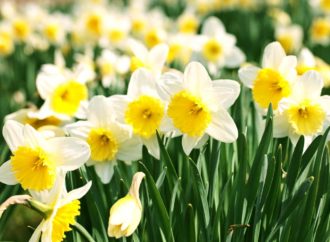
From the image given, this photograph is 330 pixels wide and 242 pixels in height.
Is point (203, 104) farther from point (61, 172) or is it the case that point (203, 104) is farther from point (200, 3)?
point (200, 3)

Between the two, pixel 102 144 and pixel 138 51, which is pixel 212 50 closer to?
pixel 138 51

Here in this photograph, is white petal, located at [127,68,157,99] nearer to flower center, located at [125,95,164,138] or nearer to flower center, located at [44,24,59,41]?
flower center, located at [125,95,164,138]

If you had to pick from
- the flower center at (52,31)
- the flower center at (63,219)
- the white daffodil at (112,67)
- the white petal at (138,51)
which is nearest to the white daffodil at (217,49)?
the white daffodil at (112,67)

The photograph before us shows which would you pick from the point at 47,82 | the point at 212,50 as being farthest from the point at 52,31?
the point at 47,82

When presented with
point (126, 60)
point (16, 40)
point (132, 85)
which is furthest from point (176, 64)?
point (16, 40)

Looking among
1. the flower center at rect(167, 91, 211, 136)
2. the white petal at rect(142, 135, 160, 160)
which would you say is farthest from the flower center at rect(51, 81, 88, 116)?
the flower center at rect(167, 91, 211, 136)

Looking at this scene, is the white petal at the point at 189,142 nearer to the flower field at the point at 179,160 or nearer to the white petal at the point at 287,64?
the flower field at the point at 179,160
